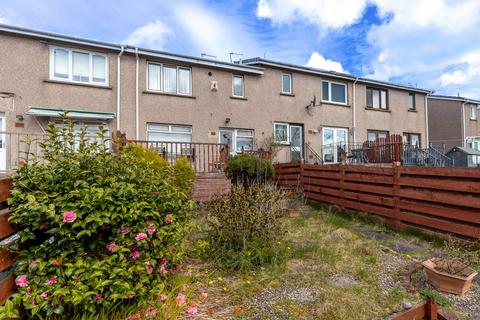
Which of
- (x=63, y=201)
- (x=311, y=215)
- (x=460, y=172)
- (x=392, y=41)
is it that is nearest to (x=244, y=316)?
(x=63, y=201)

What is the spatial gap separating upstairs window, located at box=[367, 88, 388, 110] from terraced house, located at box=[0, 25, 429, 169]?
59mm

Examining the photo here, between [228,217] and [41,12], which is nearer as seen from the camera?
[228,217]

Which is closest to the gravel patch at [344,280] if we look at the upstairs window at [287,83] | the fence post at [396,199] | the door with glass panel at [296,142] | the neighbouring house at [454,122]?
the fence post at [396,199]

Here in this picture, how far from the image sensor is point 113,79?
10.1 m

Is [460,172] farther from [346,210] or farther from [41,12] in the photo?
[41,12]

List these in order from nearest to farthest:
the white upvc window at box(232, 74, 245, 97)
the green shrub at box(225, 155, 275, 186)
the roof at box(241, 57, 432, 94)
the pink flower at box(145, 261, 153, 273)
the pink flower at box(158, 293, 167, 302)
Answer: the pink flower at box(145, 261, 153, 273), the pink flower at box(158, 293, 167, 302), the green shrub at box(225, 155, 275, 186), the white upvc window at box(232, 74, 245, 97), the roof at box(241, 57, 432, 94)

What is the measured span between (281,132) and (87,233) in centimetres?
1218

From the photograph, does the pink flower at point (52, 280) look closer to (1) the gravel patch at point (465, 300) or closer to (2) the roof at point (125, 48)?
(1) the gravel patch at point (465, 300)

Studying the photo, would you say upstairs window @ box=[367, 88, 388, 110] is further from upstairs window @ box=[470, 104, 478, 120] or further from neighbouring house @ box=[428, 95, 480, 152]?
upstairs window @ box=[470, 104, 478, 120]

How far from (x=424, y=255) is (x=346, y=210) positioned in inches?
108

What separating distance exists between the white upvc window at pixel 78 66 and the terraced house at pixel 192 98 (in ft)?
0.10

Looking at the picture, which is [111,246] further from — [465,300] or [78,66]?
[78,66]

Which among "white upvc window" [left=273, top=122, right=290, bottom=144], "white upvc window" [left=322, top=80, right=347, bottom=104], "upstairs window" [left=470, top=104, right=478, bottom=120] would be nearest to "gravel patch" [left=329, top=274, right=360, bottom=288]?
"white upvc window" [left=273, top=122, right=290, bottom=144]

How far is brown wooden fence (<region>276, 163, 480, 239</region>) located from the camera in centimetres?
422
